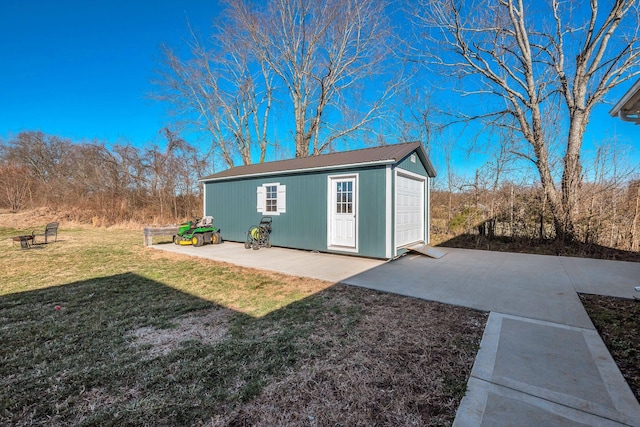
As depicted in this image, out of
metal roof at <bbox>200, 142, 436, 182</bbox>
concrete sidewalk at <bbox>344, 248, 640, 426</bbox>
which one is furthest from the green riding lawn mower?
concrete sidewalk at <bbox>344, 248, 640, 426</bbox>

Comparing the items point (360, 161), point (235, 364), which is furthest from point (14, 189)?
point (235, 364)

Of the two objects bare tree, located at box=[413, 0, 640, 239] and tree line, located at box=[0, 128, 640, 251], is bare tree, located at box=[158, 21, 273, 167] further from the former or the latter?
bare tree, located at box=[413, 0, 640, 239]

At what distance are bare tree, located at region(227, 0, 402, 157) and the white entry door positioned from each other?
31.0 feet

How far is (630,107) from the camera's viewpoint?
3.81m

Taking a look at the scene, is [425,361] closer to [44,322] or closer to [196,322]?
[196,322]

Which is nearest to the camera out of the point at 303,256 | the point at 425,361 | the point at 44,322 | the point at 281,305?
the point at 425,361

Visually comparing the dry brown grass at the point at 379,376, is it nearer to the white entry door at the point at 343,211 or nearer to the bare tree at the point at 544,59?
the white entry door at the point at 343,211

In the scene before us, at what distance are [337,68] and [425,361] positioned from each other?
1577 cm

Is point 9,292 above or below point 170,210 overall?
below

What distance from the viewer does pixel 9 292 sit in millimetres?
4109

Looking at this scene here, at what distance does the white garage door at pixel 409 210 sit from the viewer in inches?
280

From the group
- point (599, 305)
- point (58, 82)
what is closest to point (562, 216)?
point (599, 305)

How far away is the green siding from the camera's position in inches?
263

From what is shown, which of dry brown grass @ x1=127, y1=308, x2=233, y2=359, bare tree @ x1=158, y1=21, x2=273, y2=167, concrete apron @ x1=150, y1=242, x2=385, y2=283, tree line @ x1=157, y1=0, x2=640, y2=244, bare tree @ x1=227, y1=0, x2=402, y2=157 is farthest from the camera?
bare tree @ x1=158, y1=21, x2=273, y2=167
